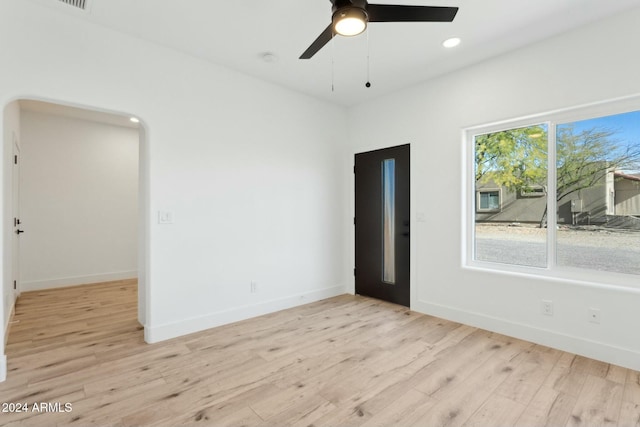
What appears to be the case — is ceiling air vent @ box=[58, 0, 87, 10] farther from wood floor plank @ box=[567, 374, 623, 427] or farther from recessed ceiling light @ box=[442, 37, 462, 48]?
wood floor plank @ box=[567, 374, 623, 427]

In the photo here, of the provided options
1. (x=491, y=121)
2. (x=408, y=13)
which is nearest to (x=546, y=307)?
(x=491, y=121)

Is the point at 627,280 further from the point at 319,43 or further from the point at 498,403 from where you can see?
the point at 319,43

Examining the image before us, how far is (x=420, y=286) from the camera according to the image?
3.88 metres

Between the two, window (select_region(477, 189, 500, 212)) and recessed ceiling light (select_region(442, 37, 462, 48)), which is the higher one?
recessed ceiling light (select_region(442, 37, 462, 48))

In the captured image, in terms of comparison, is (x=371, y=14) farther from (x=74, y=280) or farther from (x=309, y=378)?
(x=74, y=280)

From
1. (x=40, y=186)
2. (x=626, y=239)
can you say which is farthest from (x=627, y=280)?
(x=40, y=186)

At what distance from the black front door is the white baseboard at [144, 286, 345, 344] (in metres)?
0.71

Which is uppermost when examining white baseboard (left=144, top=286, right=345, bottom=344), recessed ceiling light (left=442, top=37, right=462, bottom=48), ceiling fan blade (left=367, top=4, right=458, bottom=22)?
recessed ceiling light (left=442, top=37, right=462, bottom=48)

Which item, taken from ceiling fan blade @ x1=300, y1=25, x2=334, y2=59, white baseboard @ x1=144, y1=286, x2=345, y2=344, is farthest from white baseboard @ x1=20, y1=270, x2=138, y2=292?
ceiling fan blade @ x1=300, y1=25, x2=334, y2=59

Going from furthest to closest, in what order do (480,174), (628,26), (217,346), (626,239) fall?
(480,174) < (217,346) < (626,239) < (628,26)

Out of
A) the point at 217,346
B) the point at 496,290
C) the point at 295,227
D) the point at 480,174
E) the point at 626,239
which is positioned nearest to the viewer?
the point at 626,239

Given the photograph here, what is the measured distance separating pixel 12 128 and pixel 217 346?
12.3 ft

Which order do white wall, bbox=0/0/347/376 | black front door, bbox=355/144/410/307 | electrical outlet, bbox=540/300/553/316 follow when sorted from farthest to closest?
black front door, bbox=355/144/410/307 → electrical outlet, bbox=540/300/553/316 → white wall, bbox=0/0/347/376

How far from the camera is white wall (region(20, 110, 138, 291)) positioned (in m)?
4.91
